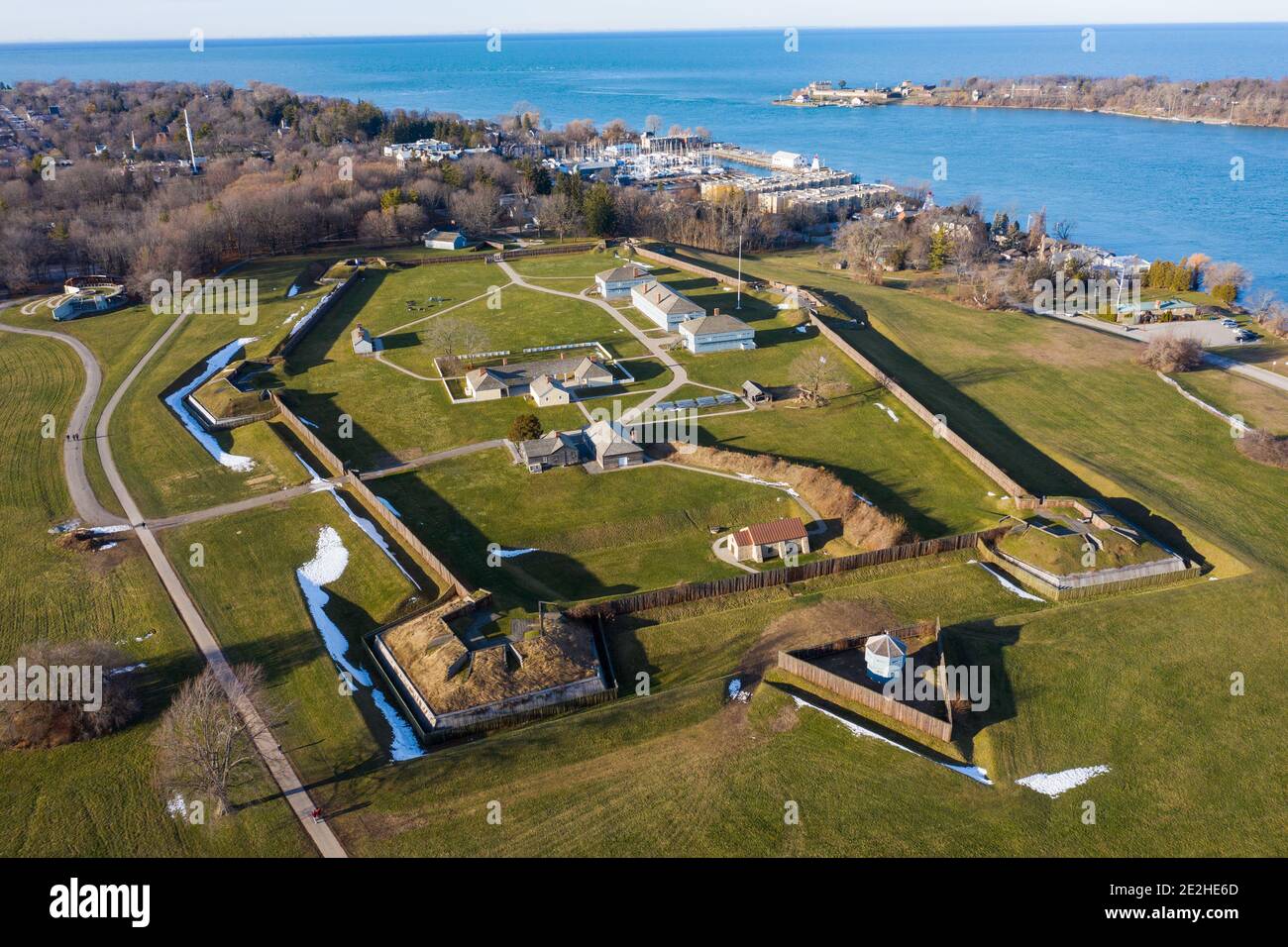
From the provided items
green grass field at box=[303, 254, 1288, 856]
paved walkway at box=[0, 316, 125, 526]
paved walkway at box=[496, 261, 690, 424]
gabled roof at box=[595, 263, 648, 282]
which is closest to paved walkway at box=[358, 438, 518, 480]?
paved walkway at box=[496, 261, 690, 424]

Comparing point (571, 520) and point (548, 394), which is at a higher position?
point (548, 394)

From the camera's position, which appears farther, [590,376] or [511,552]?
[590,376]

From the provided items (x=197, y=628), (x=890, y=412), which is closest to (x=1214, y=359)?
(x=890, y=412)

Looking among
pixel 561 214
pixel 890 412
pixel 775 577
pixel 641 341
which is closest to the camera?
pixel 775 577

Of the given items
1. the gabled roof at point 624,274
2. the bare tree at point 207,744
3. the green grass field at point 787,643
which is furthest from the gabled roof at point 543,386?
the bare tree at point 207,744

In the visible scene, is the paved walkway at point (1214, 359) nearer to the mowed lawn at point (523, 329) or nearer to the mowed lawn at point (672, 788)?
the mowed lawn at point (523, 329)

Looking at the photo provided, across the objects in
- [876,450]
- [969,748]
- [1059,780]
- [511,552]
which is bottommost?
[1059,780]

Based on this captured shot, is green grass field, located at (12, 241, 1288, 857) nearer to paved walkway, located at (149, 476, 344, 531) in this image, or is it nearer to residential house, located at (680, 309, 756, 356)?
paved walkway, located at (149, 476, 344, 531)

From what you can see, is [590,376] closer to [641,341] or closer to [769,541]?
[641,341]
